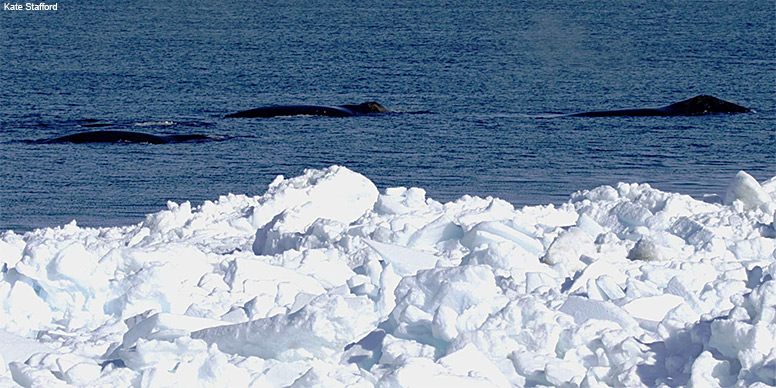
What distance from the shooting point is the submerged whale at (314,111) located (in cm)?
3616

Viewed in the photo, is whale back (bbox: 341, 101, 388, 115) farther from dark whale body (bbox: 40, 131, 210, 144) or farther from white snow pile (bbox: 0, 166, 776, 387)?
white snow pile (bbox: 0, 166, 776, 387)

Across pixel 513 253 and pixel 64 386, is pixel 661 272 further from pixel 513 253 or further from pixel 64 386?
pixel 64 386

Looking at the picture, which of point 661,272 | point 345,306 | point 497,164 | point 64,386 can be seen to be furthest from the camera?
point 497,164

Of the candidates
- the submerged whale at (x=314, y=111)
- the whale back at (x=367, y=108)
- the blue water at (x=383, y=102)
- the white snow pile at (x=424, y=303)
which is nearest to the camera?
the white snow pile at (x=424, y=303)

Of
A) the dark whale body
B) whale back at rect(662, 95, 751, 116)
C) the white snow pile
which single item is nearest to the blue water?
the dark whale body

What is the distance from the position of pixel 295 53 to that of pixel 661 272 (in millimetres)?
49895

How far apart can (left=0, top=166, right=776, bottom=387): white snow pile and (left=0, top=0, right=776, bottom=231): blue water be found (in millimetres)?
9383

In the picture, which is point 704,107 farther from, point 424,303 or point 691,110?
point 424,303

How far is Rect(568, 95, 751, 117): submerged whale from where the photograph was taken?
35.5m

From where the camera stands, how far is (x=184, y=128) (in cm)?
3347

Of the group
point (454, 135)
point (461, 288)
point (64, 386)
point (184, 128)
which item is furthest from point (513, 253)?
point (184, 128)

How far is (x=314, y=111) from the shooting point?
36344mm

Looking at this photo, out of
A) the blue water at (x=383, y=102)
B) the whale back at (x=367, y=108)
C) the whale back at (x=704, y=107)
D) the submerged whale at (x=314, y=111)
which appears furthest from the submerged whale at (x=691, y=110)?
the submerged whale at (x=314, y=111)

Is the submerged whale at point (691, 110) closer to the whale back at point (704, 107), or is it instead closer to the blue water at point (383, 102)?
the whale back at point (704, 107)
